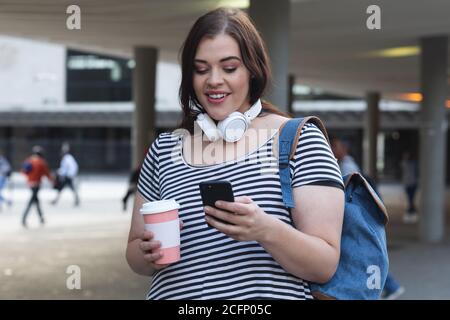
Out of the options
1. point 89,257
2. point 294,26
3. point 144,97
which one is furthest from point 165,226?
point 144,97

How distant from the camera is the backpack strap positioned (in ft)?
6.09

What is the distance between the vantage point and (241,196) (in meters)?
1.79

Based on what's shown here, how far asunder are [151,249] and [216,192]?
0.93 ft

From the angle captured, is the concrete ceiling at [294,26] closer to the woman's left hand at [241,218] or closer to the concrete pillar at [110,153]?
the woman's left hand at [241,218]

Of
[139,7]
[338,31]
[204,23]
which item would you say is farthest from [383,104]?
[204,23]

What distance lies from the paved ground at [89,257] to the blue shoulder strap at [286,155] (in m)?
6.90

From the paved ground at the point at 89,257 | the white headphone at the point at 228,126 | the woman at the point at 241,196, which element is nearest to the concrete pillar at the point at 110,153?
the paved ground at the point at 89,257

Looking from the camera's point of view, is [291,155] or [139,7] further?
[139,7]

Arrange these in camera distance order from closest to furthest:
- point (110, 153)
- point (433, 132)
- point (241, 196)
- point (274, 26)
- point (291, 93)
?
point (241, 196) → point (274, 26) → point (433, 132) → point (291, 93) → point (110, 153)

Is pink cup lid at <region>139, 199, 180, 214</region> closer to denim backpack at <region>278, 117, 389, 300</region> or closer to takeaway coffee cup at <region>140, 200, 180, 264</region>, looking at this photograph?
takeaway coffee cup at <region>140, 200, 180, 264</region>

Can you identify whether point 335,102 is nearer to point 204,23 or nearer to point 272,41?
point 272,41

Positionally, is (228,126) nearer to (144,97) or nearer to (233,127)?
(233,127)

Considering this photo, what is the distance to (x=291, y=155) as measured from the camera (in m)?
1.89
